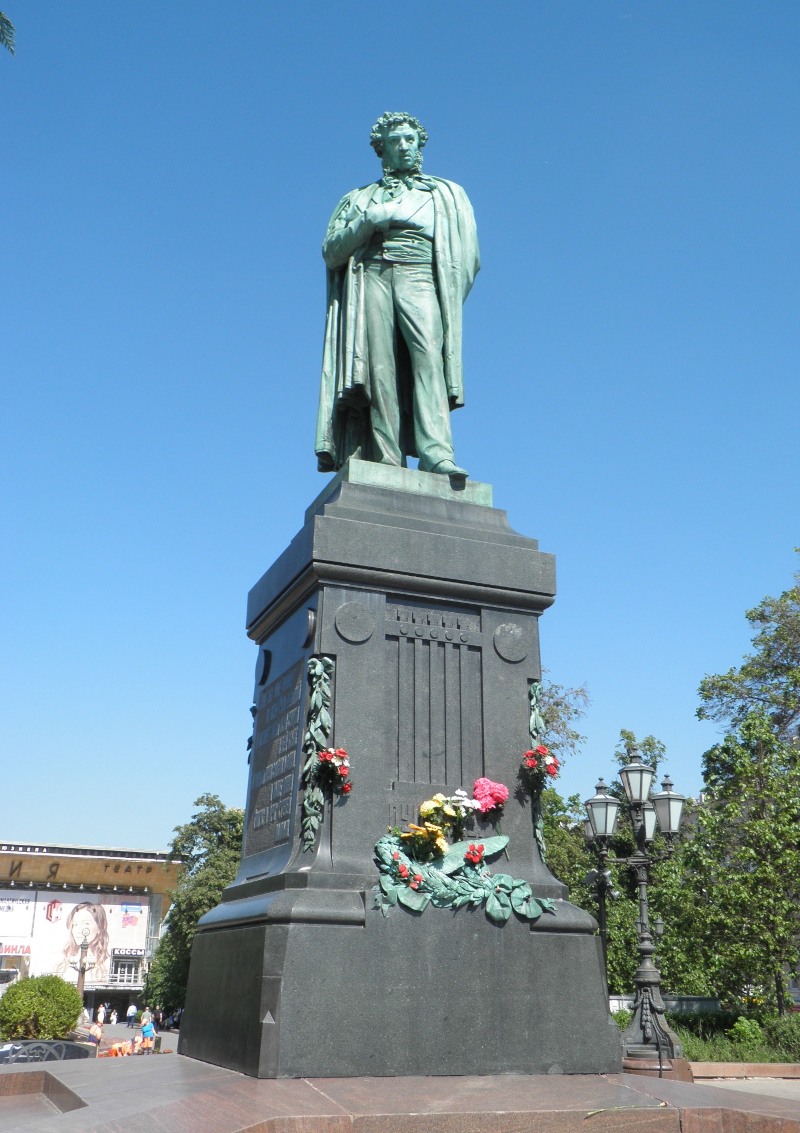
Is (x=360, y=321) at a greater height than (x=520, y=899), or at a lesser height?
greater

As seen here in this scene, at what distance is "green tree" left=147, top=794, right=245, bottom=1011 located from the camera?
41.5 m

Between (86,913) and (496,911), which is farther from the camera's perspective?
(86,913)

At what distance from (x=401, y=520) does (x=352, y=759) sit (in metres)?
1.86

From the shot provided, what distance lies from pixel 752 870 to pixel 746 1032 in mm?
4257

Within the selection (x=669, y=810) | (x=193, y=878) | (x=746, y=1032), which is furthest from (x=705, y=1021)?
(x=193, y=878)

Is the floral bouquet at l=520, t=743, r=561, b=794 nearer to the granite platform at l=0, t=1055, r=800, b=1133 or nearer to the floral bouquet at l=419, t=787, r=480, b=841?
the floral bouquet at l=419, t=787, r=480, b=841

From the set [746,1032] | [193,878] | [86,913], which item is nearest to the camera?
[746,1032]

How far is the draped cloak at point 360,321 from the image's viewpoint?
853 cm

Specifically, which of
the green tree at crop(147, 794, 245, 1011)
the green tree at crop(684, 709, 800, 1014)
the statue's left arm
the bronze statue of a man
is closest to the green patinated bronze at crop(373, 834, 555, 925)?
the bronze statue of a man

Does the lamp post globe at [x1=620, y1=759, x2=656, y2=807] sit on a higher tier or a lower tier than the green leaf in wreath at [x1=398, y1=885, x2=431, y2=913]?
higher

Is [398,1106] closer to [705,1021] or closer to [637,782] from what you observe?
[637,782]

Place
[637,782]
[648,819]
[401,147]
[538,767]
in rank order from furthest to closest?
[648,819], [637,782], [401,147], [538,767]

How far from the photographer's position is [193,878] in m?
43.0

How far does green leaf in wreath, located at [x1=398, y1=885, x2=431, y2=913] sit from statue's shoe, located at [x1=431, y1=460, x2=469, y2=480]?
3.35m
